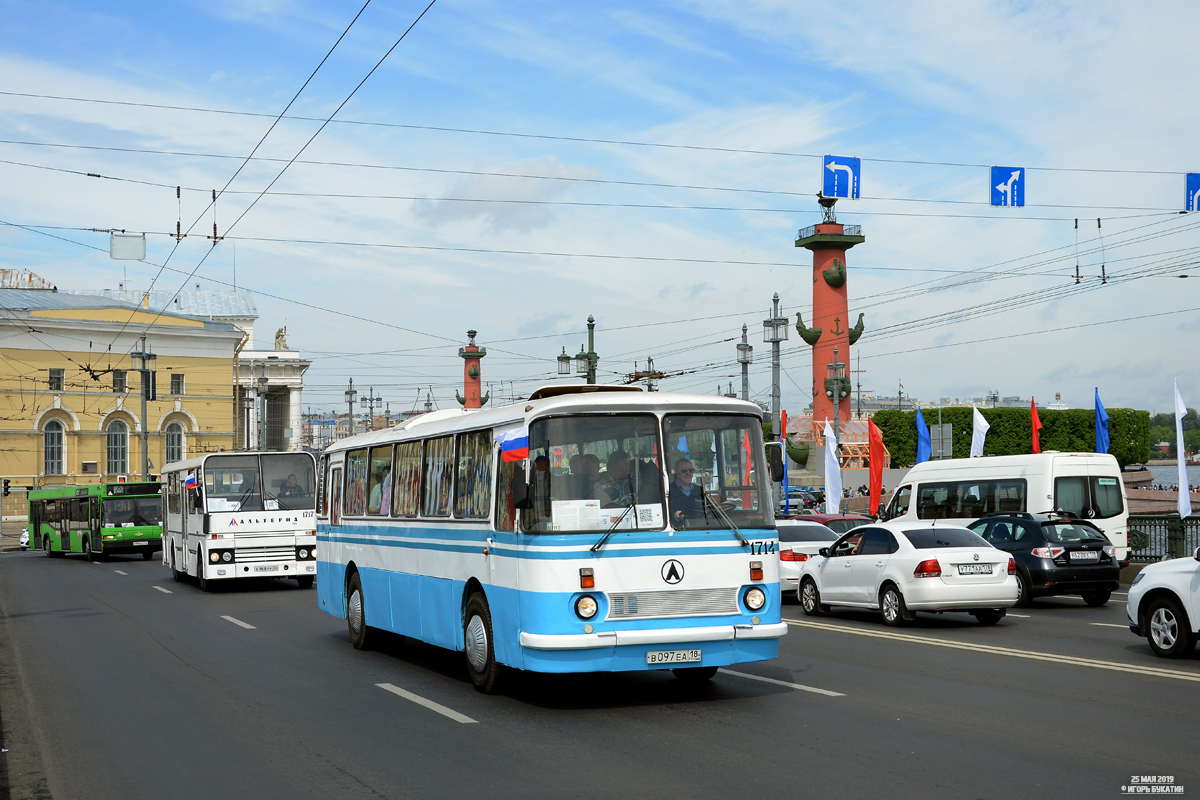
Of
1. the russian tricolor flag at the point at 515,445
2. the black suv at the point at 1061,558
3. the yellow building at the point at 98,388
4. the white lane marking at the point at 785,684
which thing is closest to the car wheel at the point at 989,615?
the black suv at the point at 1061,558

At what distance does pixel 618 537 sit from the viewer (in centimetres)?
1010

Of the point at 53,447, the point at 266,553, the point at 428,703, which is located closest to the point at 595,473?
the point at 428,703

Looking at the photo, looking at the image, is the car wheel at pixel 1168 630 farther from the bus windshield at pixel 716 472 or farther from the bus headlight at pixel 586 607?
the bus headlight at pixel 586 607

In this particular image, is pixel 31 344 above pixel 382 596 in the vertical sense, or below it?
above

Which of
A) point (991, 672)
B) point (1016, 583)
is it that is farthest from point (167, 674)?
point (1016, 583)

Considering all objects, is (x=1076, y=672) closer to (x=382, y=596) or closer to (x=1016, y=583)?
(x=1016, y=583)

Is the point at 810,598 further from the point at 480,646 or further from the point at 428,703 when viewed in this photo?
the point at 428,703

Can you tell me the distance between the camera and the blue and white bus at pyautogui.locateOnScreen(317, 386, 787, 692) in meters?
10.0

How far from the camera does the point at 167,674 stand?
1300 centimetres

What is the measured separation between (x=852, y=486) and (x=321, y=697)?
6697 centimetres

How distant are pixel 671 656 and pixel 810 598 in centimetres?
998

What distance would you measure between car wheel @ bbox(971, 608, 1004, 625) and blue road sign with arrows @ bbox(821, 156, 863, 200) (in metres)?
18.8

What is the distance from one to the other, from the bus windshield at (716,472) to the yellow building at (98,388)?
71.5 meters

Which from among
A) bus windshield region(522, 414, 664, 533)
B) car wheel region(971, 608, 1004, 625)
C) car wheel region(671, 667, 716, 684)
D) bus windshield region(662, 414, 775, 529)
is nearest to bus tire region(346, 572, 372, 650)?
car wheel region(671, 667, 716, 684)
